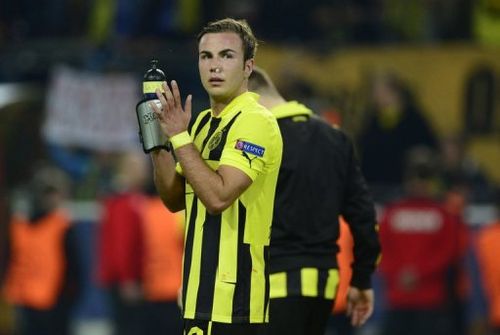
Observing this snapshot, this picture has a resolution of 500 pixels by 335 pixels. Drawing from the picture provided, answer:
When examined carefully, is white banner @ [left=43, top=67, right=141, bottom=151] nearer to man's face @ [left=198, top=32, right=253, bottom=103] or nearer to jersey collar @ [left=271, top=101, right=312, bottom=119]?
jersey collar @ [left=271, top=101, right=312, bottom=119]

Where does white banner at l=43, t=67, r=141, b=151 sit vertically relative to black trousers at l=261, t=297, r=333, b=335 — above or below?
above

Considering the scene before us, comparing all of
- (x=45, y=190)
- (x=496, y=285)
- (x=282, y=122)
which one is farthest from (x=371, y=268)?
(x=45, y=190)

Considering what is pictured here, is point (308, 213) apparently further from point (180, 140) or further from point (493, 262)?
point (493, 262)

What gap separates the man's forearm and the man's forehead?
0.48 meters

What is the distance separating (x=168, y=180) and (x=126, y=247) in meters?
7.06

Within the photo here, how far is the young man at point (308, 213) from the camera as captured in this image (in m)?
7.97

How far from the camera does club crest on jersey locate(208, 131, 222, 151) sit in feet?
21.3

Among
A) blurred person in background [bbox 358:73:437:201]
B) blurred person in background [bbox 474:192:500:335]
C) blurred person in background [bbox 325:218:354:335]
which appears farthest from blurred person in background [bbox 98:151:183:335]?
blurred person in background [bbox 474:192:500:335]

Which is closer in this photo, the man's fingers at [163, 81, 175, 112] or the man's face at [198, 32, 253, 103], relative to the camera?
the man's fingers at [163, 81, 175, 112]

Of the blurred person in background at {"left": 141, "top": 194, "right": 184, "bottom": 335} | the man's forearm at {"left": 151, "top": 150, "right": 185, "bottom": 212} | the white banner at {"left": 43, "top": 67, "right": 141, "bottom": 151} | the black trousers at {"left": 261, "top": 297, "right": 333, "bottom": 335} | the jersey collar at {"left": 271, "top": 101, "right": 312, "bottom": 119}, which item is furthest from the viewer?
the white banner at {"left": 43, "top": 67, "right": 141, "bottom": 151}

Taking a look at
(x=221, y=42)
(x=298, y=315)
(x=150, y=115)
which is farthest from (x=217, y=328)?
(x=298, y=315)

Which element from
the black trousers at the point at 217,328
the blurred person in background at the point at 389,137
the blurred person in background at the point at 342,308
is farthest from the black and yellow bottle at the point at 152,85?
the blurred person in background at the point at 389,137

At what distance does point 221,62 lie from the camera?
6.42 meters

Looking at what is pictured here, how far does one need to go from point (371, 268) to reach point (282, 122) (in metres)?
0.90
